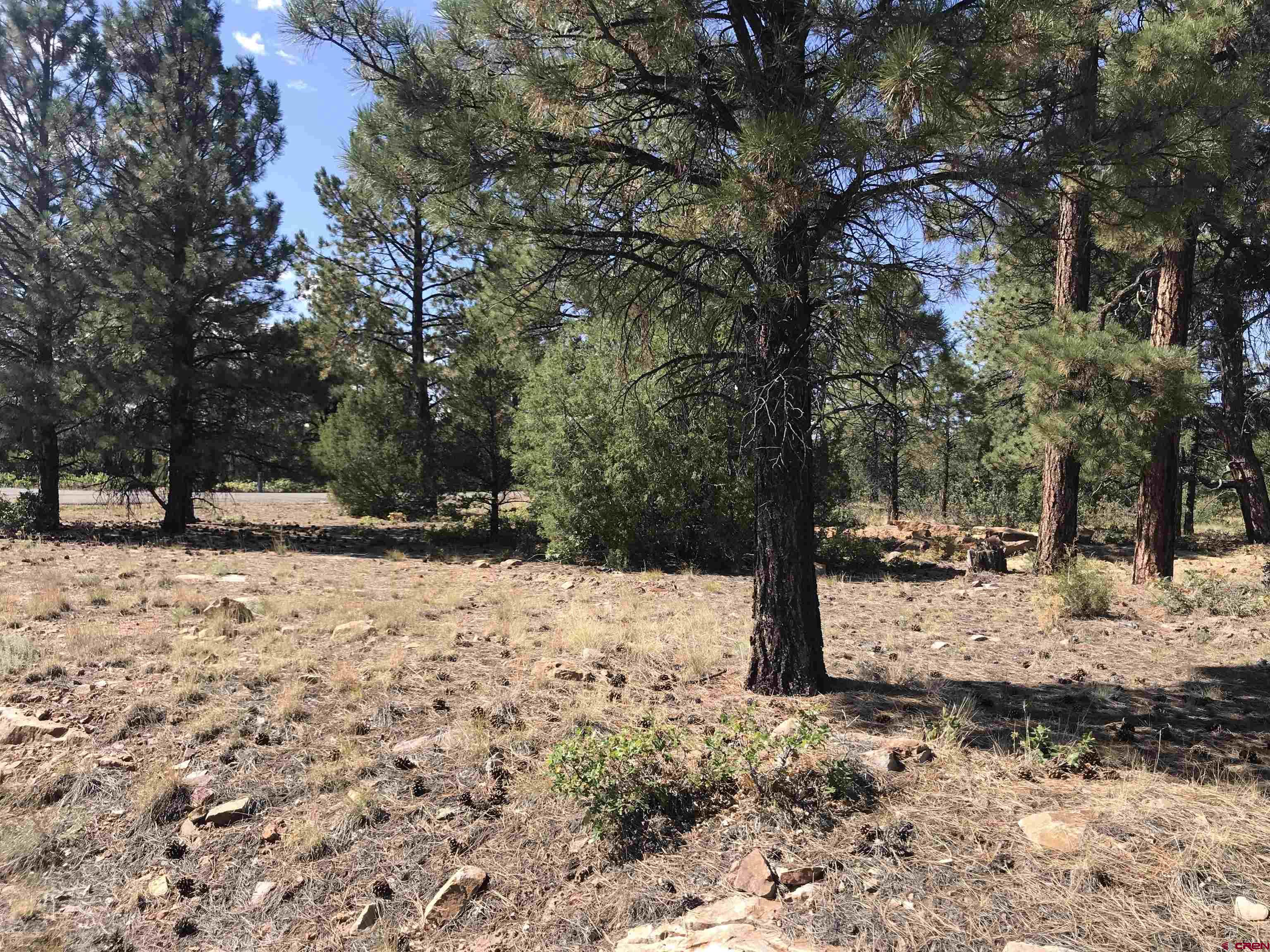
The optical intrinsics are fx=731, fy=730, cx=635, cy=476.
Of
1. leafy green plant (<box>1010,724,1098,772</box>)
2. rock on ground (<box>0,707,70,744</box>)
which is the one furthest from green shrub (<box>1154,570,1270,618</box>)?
rock on ground (<box>0,707,70,744</box>)

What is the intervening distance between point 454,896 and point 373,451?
620 inches

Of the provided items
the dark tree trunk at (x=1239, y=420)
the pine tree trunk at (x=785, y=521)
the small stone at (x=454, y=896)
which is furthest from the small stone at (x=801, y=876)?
→ the dark tree trunk at (x=1239, y=420)

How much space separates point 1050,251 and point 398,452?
14433mm

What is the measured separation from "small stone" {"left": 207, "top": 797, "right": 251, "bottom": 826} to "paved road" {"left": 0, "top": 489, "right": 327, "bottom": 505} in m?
14.8

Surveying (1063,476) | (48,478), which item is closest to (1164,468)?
(1063,476)

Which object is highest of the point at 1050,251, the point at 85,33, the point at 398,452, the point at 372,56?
the point at 85,33

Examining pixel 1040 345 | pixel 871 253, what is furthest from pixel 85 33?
pixel 1040 345

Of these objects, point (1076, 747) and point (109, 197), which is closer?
point (1076, 747)

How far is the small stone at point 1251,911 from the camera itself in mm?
2348

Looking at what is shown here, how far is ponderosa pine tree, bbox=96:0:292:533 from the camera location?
1303 cm

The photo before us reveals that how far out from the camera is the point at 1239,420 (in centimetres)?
1160

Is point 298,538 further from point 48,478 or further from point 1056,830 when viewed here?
point 1056,830

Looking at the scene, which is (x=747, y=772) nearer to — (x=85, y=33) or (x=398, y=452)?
(x=398, y=452)

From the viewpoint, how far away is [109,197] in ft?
44.6
